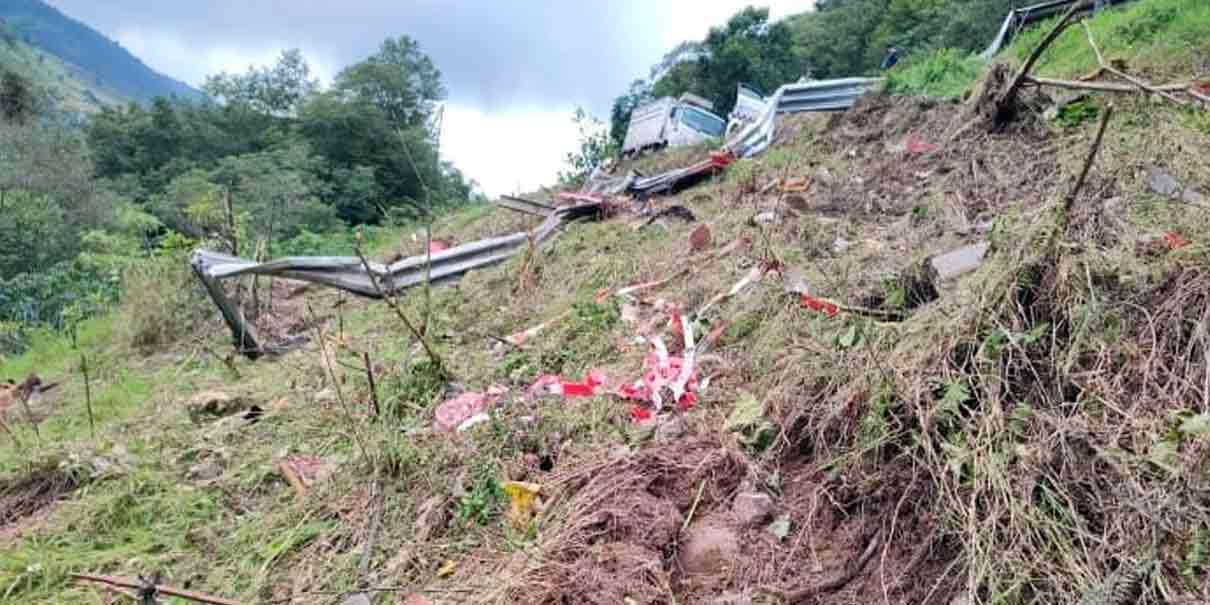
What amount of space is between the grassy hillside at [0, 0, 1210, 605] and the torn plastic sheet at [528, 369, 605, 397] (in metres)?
0.08

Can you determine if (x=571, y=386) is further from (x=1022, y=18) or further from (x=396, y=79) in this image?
(x=396, y=79)

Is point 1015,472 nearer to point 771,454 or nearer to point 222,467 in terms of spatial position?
point 771,454

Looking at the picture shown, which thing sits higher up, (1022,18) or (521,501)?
(1022,18)

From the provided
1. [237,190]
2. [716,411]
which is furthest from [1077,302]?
[237,190]

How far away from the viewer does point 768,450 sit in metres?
2.12

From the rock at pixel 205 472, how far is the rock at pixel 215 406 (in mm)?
592

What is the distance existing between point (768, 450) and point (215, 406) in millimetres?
2802

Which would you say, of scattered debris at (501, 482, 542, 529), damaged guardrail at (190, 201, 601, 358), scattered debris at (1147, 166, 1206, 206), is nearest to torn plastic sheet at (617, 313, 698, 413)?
scattered debris at (501, 482, 542, 529)

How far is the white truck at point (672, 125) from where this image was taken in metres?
11.9

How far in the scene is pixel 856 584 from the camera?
1.70m

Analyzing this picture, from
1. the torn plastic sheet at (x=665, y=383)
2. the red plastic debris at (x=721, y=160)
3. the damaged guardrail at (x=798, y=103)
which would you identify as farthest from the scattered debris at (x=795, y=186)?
the torn plastic sheet at (x=665, y=383)

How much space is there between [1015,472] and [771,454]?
691 mm

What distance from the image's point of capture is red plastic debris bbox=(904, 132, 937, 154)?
4979 millimetres

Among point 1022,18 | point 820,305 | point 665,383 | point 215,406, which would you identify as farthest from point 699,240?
point 1022,18
